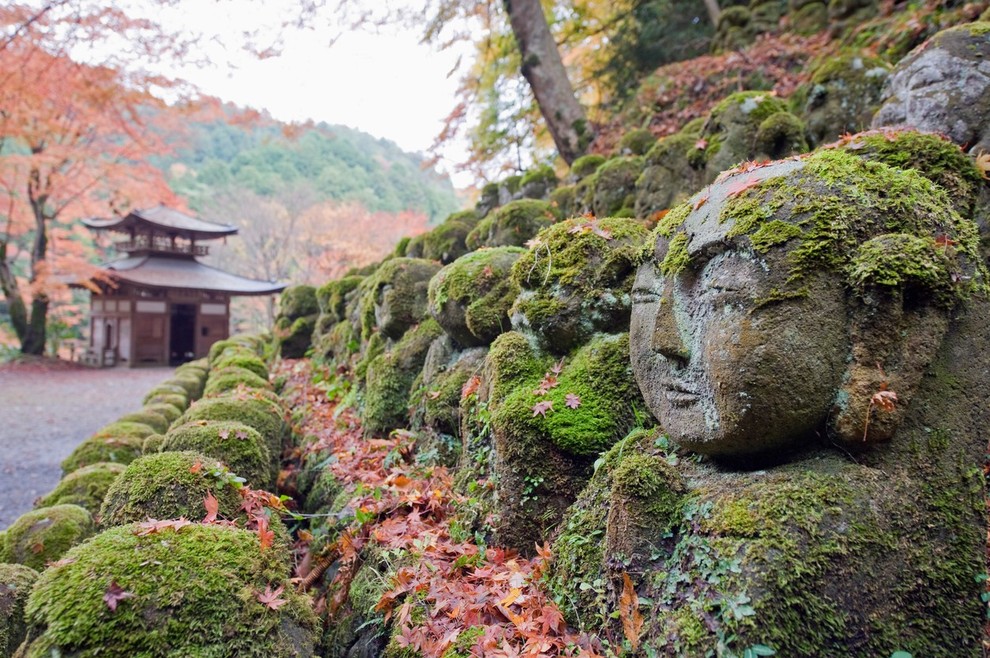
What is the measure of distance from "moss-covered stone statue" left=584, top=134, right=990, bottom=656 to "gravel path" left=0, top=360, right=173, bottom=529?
26.4ft

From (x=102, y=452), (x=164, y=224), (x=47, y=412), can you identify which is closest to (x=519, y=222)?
(x=102, y=452)

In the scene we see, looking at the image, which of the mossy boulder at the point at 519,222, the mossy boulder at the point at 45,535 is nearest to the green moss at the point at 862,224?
the mossy boulder at the point at 519,222

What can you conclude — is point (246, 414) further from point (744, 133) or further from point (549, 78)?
point (549, 78)

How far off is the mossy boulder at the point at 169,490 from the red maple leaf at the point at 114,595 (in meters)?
0.97

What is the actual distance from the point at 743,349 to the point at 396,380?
4254mm

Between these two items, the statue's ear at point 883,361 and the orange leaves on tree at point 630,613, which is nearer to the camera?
the statue's ear at point 883,361

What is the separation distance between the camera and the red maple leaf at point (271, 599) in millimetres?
2518

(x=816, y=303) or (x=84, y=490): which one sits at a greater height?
(x=816, y=303)

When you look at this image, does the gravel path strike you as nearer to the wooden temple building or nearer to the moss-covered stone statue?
the wooden temple building

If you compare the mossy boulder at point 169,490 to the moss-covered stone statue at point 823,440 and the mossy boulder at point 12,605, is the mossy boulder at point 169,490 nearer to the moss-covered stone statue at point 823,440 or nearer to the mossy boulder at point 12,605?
the mossy boulder at point 12,605

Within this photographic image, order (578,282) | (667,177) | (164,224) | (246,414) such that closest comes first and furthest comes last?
(578,282) < (246,414) < (667,177) < (164,224)

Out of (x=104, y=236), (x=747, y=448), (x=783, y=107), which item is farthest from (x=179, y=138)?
(x=747, y=448)

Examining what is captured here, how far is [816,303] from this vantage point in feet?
6.78

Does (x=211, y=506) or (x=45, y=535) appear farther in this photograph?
(x=45, y=535)
